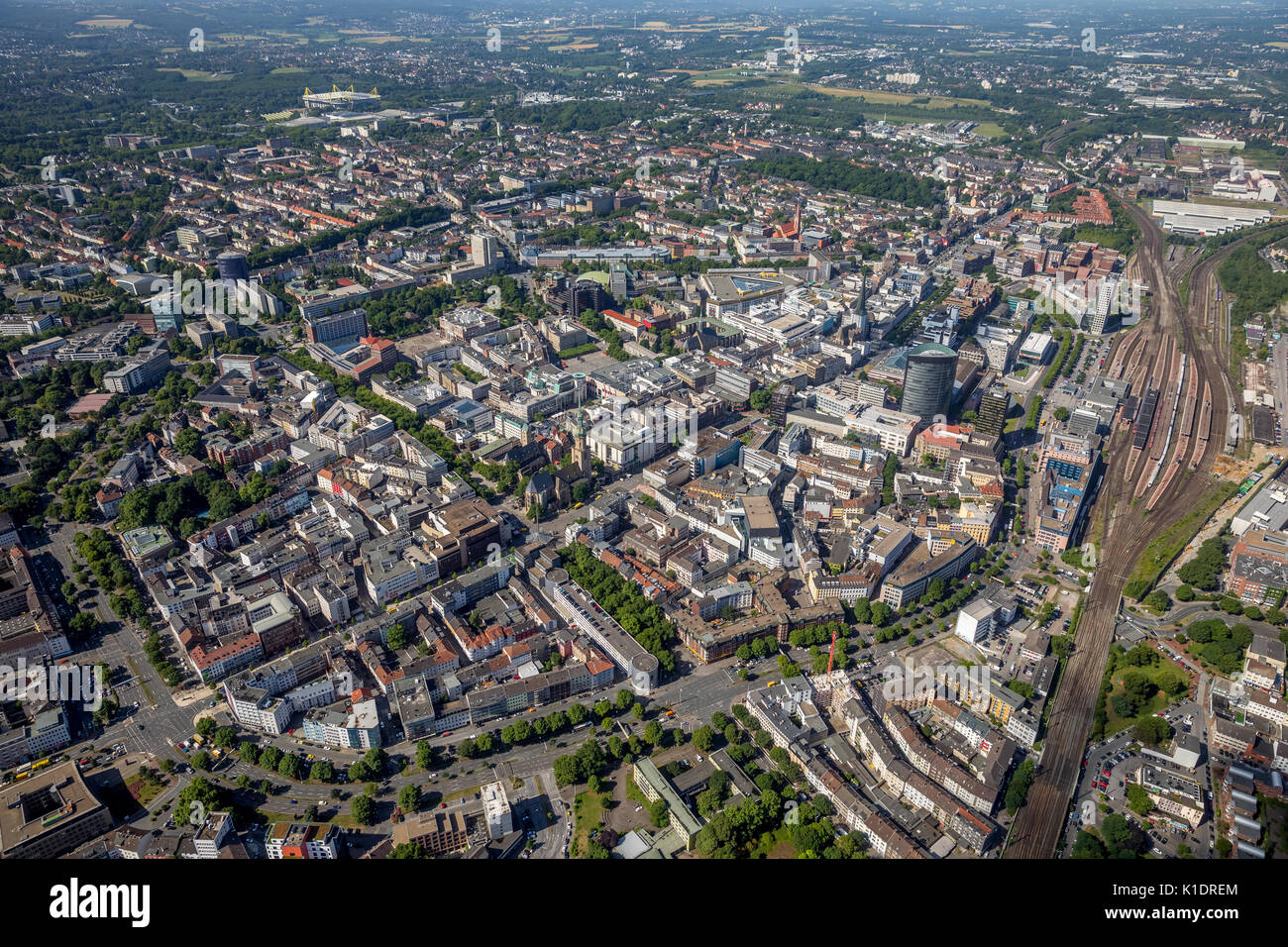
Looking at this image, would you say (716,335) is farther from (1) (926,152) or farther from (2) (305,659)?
(1) (926,152)

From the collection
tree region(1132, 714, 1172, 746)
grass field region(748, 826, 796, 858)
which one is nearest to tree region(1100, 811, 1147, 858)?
tree region(1132, 714, 1172, 746)

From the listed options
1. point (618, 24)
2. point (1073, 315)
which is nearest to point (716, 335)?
point (1073, 315)

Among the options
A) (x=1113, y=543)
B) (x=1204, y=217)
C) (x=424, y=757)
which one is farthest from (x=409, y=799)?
(x=1204, y=217)
